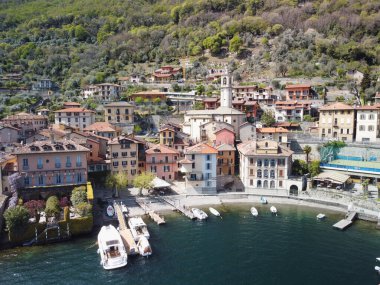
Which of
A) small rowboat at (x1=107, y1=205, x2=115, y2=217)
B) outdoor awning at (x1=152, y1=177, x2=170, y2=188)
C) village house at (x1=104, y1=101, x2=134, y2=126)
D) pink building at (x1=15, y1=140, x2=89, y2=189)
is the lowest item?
small rowboat at (x1=107, y1=205, x2=115, y2=217)

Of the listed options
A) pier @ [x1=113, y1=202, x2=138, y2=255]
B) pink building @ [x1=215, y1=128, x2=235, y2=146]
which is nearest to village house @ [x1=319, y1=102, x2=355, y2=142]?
pink building @ [x1=215, y1=128, x2=235, y2=146]

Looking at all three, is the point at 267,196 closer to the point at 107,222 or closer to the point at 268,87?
the point at 107,222

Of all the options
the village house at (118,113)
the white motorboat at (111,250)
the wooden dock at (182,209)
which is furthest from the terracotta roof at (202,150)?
the village house at (118,113)

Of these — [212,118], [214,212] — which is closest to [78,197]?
[214,212]

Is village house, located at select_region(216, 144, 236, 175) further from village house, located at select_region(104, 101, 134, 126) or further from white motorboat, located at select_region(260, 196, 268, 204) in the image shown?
village house, located at select_region(104, 101, 134, 126)

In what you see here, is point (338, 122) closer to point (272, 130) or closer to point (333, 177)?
point (272, 130)
